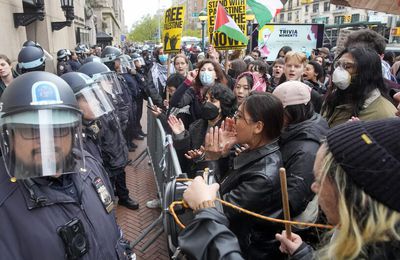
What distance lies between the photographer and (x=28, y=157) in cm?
151

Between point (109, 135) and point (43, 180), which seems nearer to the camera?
point (43, 180)

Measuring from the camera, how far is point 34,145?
1519 millimetres

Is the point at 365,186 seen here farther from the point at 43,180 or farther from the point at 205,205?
the point at 43,180

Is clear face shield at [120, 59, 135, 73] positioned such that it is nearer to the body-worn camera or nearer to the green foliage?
the body-worn camera

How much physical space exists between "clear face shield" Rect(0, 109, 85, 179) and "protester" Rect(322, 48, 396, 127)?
258cm

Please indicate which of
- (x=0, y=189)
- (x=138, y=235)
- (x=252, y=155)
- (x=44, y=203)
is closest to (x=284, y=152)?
(x=252, y=155)

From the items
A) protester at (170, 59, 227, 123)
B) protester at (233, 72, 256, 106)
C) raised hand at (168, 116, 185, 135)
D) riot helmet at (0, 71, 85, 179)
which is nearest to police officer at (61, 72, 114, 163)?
raised hand at (168, 116, 185, 135)

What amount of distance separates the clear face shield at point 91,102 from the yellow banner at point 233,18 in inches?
132

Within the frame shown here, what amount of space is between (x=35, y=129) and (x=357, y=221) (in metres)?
1.35

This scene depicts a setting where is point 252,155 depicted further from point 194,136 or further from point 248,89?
point 248,89

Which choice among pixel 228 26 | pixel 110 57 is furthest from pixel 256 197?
pixel 110 57

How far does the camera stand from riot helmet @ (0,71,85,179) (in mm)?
1506

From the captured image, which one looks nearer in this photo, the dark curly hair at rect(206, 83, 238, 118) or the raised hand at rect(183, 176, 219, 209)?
the raised hand at rect(183, 176, 219, 209)

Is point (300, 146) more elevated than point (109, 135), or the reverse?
point (300, 146)
